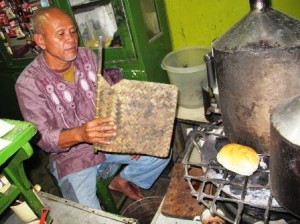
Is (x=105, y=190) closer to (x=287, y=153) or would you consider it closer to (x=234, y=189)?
(x=234, y=189)

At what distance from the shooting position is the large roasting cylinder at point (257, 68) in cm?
118

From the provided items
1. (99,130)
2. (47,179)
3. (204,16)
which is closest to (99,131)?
(99,130)

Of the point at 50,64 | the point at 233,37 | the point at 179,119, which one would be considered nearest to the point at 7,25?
the point at 50,64

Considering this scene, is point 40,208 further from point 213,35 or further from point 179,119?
point 213,35

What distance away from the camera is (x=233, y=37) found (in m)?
1.33

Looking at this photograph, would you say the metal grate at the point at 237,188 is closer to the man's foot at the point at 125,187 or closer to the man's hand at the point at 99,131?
the man's hand at the point at 99,131

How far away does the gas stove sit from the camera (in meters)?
1.22

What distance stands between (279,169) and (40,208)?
1.20 m

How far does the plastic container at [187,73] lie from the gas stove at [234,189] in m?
0.94

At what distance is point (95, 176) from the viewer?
2182 mm

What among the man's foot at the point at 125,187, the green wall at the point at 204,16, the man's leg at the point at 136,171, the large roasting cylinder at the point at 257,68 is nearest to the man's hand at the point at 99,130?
the man's leg at the point at 136,171

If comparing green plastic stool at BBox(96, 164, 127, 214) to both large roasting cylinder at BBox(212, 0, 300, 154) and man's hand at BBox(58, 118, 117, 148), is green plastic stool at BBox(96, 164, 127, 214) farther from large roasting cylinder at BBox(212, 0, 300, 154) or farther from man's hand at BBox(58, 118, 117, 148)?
large roasting cylinder at BBox(212, 0, 300, 154)

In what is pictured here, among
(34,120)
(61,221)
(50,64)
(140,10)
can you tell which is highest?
(140,10)

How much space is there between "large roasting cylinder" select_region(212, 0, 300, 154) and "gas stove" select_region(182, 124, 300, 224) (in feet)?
0.64
